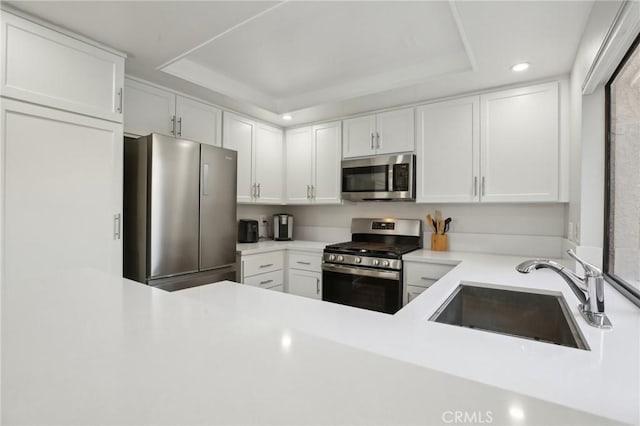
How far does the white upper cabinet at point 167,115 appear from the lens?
2.39 m

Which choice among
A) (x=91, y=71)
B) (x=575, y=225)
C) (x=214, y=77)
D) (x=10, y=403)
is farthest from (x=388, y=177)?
(x=10, y=403)

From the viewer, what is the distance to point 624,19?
1.13 metres

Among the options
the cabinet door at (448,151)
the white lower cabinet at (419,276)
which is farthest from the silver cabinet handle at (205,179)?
the cabinet door at (448,151)

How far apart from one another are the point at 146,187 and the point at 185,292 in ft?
3.65

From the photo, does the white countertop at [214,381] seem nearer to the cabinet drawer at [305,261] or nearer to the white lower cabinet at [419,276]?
the white lower cabinet at [419,276]

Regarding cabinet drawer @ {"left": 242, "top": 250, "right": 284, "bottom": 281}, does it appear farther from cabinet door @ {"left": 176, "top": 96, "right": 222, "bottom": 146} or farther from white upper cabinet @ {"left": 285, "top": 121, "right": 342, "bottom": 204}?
cabinet door @ {"left": 176, "top": 96, "right": 222, "bottom": 146}

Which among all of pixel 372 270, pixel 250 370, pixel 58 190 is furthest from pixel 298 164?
pixel 250 370

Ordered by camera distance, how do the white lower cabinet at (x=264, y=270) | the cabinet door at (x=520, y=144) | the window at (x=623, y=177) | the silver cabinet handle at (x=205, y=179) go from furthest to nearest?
1. the white lower cabinet at (x=264, y=270)
2. the silver cabinet handle at (x=205, y=179)
3. the cabinet door at (x=520, y=144)
4. the window at (x=623, y=177)

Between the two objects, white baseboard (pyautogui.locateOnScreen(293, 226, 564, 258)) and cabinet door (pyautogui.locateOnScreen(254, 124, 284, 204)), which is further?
cabinet door (pyautogui.locateOnScreen(254, 124, 284, 204))

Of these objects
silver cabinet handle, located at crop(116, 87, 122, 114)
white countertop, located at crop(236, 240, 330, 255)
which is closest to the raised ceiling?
silver cabinet handle, located at crop(116, 87, 122, 114)

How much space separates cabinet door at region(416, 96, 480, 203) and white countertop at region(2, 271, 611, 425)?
2539 mm

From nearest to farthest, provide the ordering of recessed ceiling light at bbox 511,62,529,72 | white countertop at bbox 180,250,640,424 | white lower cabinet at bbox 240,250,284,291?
1. white countertop at bbox 180,250,640,424
2. recessed ceiling light at bbox 511,62,529,72
3. white lower cabinet at bbox 240,250,284,291

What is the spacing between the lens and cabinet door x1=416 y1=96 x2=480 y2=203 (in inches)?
104

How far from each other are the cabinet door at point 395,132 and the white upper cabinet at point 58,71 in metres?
2.12
